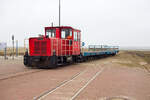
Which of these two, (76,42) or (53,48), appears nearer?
(53,48)

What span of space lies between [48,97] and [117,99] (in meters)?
Answer: 2.33

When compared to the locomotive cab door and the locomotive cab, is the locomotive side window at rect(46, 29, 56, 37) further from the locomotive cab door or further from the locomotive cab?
the locomotive cab door

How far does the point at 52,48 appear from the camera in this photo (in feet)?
43.3

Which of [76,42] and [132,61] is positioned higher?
[76,42]

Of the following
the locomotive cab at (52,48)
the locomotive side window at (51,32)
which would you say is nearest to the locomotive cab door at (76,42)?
the locomotive cab at (52,48)

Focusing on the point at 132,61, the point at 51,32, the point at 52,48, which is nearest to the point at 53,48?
the point at 52,48

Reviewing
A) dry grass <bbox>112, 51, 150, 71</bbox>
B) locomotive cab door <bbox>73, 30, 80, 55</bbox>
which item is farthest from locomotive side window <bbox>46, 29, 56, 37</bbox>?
dry grass <bbox>112, 51, 150, 71</bbox>

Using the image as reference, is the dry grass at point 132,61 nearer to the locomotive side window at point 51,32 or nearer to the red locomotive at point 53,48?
the red locomotive at point 53,48

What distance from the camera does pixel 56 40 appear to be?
13758mm

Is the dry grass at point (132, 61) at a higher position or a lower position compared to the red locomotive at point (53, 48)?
lower

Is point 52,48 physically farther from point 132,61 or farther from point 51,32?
point 132,61

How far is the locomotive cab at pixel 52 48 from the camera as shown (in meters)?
13.1

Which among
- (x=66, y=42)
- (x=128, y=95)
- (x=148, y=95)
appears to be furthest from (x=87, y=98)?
(x=66, y=42)

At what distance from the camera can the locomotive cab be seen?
42.9 ft
